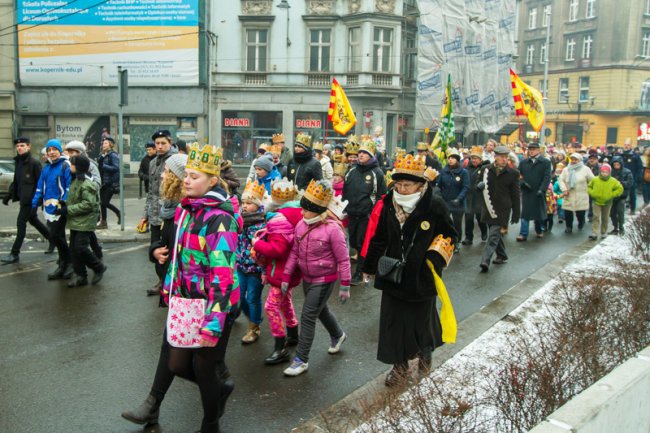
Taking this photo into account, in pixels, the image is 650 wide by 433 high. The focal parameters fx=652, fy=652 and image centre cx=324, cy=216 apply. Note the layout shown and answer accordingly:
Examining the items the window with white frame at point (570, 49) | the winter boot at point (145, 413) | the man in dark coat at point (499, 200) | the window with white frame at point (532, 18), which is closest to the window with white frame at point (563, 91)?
the window with white frame at point (570, 49)

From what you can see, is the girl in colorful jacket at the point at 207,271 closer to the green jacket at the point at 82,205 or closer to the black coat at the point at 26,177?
the green jacket at the point at 82,205

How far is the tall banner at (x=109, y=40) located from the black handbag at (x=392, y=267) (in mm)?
28751

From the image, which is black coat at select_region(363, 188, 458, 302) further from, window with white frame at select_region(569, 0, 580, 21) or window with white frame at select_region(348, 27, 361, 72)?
window with white frame at select_region(569, 0, 580, 21)

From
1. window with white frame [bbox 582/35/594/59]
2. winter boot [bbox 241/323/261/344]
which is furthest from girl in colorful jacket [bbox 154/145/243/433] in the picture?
window with white frame [bbox 582/35/594/59]

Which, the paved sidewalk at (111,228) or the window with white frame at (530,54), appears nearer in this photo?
the paved sidewalk at (111,228)

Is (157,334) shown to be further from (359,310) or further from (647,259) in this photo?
(647,259)

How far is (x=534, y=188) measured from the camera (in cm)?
1318

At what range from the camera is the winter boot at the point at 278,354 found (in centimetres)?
571

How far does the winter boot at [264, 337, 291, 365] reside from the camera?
5.71 meters

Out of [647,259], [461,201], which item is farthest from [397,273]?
[461,201]

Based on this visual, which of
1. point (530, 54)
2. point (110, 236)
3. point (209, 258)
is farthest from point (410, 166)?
point (530, 54)

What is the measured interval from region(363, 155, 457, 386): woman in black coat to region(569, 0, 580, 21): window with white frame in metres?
63.7

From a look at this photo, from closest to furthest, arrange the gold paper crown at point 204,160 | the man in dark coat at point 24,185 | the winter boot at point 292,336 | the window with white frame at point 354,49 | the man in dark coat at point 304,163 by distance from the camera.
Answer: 1. the gold paper crown at point 204,160
2. the winter boot at point 292,336
3. the man in dark coat at point 24,185
4. the man in dark coat at point 304,163
5. the window with white frame at point 354,49

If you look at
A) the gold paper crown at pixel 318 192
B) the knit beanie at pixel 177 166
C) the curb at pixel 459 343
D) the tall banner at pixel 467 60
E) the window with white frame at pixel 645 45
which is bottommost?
the curb at pixel 459 343
